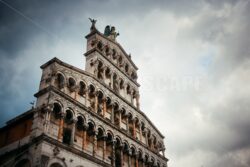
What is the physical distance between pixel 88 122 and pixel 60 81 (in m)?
3.94

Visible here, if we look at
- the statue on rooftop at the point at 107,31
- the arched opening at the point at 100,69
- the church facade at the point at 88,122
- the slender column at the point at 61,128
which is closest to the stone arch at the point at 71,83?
the church facade at the point at 88,122

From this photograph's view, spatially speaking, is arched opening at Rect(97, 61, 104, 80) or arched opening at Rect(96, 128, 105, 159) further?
arched opening at Rect(97, 61, 104, 80)

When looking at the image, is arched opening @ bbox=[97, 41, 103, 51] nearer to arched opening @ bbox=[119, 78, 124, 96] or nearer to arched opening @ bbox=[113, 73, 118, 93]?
arched opening @ bbox=[113, 73, 118, 93]

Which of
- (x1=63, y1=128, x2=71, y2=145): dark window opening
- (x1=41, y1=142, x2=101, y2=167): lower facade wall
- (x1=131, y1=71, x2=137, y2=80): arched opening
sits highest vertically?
(x1=131, y1=71, x2=137, y2=80): arched opening

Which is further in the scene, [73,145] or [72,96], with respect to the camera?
[72,96]

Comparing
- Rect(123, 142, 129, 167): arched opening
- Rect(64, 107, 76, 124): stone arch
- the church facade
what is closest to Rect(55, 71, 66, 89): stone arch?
the church facade

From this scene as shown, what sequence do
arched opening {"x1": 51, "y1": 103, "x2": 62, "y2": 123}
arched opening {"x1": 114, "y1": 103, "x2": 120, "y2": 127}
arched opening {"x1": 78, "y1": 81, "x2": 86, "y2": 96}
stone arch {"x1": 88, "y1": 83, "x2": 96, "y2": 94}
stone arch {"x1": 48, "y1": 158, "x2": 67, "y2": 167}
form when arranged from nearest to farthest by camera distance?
stone arch {"x1": 48, "y1": 158, "x2": 67, "y2": 167} → arched opening {"x1": 51, "y1": 103, "x2": 62, "y2": 123} → arched opening {"x1": 78, "y1": 81, "x2": 86, "y2": 96} → stone arch {"x1": 88, "y1": 83, "x2": 96, "y2": 94} → arched opening {"x1": 114, "y1": 103, "x2": 120, "y2": 127}

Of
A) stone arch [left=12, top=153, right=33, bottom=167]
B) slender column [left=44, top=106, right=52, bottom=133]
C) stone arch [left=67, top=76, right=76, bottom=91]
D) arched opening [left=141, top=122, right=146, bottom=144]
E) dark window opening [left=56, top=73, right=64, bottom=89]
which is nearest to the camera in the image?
stone arch [left=12, top=153, right=33, bottom=167]

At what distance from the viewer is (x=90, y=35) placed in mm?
28906

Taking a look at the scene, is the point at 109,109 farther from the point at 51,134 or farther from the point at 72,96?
the point at 51,134

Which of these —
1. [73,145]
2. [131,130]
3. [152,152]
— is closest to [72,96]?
[73,145]

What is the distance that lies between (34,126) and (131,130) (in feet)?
40.8

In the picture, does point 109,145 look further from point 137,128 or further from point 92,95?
point 137,128

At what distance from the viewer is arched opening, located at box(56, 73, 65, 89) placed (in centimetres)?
2086
